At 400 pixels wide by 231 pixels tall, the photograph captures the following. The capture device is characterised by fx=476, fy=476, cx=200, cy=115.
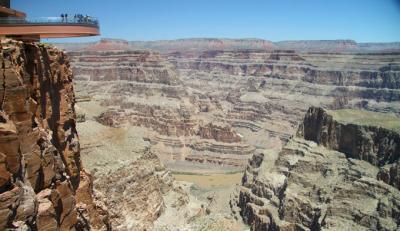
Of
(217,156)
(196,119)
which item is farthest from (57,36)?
(196,119)

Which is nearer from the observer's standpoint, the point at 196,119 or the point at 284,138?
the point at 196,119

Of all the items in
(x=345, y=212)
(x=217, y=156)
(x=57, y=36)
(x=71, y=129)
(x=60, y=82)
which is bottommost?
(x=217, y=156)

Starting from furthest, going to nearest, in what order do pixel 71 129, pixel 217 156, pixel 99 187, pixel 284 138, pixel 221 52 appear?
1. pixel 221 52
2. pixel 284 138
3. pixel 217 156
4. pixel 99 187
5. pixel 71 129

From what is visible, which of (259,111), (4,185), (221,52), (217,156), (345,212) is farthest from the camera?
(221,52)

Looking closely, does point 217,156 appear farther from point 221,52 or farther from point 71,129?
point 221,52

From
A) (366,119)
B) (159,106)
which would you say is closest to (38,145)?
(366,119)

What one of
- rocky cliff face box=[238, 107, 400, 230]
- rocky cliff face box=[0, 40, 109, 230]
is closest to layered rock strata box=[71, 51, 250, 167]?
rocky cliff face box=[238, 107, 400, 230]

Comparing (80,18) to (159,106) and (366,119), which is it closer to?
(366,119)
